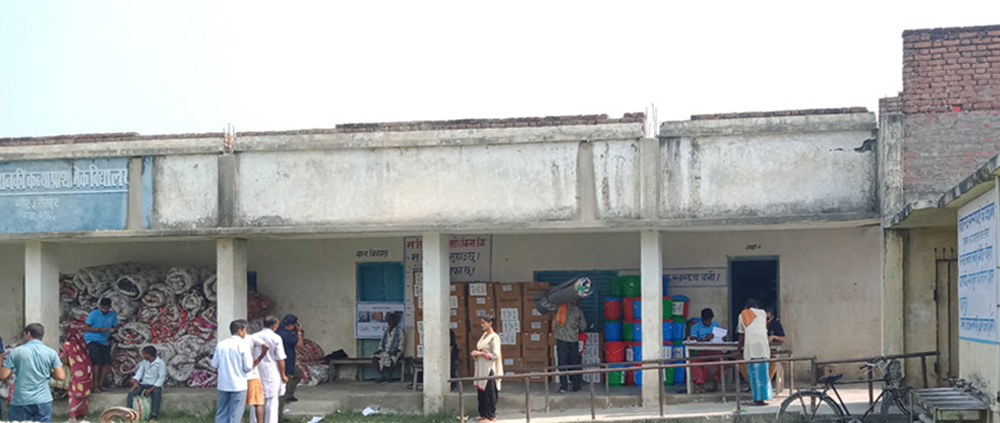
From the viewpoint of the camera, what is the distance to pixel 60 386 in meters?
16.0

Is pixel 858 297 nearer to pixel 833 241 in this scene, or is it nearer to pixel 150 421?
pixel 833 241

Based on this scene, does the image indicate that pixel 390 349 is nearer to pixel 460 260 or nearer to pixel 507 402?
pixel 460 260

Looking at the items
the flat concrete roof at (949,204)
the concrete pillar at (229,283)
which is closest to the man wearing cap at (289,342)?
the concrete pillar at (229,283)

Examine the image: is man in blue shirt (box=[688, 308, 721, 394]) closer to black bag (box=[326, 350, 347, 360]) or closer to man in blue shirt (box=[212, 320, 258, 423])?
black bag (box=[326, 350, 347, 360])

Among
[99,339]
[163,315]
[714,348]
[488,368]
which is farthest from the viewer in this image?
[163,315]

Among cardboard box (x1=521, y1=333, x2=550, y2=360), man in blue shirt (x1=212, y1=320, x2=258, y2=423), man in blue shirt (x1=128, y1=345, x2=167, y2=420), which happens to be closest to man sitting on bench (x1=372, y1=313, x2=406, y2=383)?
cardboard box (x1=521, y1=333, x2=550, y2=360)

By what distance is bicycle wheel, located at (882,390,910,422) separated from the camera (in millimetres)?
11594

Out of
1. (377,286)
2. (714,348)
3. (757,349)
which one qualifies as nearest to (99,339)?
(377,286)

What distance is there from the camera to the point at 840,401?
12.0 m

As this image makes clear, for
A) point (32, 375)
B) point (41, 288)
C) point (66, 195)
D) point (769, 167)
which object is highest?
point (769, 167)

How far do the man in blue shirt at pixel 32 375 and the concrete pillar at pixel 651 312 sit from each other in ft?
24.1

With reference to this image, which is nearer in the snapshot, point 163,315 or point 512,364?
point 512,364

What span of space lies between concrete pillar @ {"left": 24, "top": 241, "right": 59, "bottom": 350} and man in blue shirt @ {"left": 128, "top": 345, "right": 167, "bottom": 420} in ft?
6.00

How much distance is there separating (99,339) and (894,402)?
38.2ft
